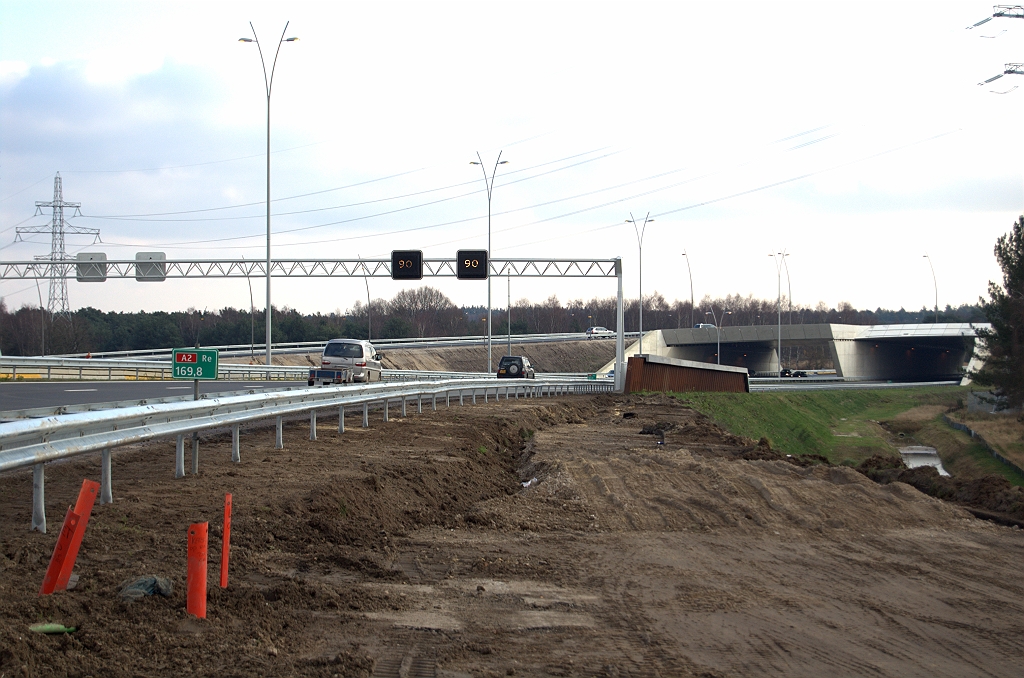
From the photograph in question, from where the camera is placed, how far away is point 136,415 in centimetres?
911

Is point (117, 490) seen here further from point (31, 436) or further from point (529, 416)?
point (529, 416)

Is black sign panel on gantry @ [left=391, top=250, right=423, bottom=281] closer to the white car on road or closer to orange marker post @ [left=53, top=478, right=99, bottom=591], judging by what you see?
orange marker post @ [left=53, top=478, right=99, bottom=591]

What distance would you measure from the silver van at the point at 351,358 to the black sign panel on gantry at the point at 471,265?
9.26 metres

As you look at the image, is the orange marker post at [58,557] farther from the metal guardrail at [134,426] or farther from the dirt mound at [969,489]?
the dirt mound at [969,489]

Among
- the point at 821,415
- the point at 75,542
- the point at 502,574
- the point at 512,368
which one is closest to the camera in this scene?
the point at 75,542

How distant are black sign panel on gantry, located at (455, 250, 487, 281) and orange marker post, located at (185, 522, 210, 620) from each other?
36958 mm

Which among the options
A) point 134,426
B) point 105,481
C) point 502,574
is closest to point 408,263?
point 134,426

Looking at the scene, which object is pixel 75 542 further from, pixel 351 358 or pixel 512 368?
pixel 512 368

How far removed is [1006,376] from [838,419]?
429 inches

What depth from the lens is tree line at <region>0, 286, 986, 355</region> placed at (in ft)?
226

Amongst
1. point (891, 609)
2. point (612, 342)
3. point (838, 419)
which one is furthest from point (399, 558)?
point (612, 342)

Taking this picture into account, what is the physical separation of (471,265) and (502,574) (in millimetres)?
35137

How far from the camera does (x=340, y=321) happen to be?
127812mm

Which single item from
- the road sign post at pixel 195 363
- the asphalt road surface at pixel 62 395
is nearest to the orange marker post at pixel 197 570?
the road sign post at pixel 195 363
